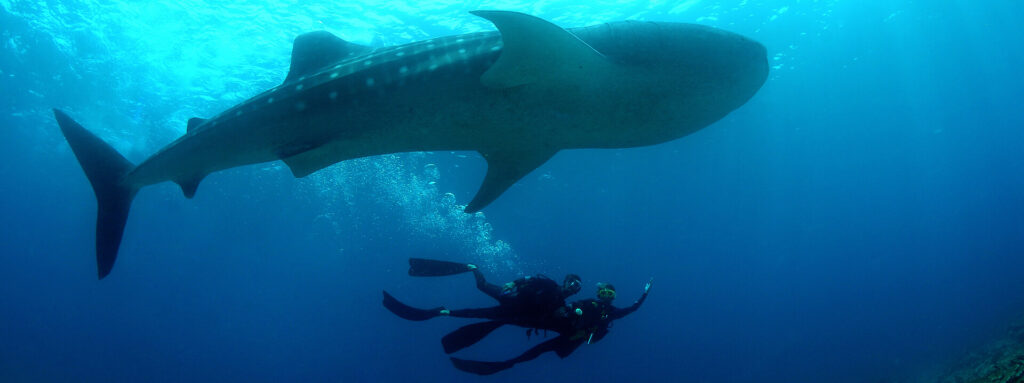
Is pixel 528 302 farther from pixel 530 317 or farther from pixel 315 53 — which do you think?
pixel 315 53

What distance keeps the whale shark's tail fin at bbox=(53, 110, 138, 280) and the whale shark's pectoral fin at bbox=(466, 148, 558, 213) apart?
302 cm

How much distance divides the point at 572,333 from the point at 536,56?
5159 millimetres

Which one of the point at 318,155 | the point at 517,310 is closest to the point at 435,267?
the point at 517,310

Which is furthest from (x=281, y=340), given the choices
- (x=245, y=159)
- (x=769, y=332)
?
(x=245, y=159)

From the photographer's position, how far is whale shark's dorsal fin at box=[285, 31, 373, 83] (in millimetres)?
4250

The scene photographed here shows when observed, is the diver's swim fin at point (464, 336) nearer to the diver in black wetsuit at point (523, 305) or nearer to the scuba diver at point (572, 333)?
the scuba diver at point (572, 333)

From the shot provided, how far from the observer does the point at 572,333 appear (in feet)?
24.2

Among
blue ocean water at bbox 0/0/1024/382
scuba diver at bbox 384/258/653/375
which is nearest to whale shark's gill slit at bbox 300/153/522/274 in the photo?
blue ocean water at bbox 0/0/1024/382

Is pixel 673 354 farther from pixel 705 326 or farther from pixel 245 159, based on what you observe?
pixel 245 159

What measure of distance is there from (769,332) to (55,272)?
122047 mm

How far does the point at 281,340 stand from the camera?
4353 inches

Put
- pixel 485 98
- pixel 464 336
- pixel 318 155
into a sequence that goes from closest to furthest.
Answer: pixel 485 98 → pixel 318 155 → pixel 464 336

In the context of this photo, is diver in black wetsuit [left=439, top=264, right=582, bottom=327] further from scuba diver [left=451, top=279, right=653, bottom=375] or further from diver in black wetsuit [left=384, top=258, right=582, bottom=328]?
scuba diver [left=451, top=279, right=653, bottom=375]

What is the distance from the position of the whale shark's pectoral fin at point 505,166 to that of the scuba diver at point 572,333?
3.08m
